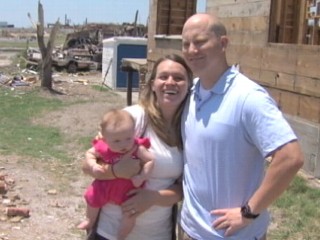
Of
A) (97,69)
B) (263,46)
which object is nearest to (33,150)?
(263,46)

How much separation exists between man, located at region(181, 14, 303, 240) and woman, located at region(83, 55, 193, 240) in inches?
6.1

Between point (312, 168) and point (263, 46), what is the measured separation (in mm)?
2102

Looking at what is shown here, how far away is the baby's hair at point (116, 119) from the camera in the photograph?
2.77 meters

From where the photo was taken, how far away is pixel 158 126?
2850 mm

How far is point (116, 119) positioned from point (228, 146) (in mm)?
586

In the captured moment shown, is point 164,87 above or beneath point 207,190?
above

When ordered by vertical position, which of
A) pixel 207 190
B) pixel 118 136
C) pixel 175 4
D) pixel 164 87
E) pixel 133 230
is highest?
pixel 175 4

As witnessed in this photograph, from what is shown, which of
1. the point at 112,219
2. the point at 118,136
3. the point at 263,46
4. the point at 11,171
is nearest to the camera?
the point at 118,136

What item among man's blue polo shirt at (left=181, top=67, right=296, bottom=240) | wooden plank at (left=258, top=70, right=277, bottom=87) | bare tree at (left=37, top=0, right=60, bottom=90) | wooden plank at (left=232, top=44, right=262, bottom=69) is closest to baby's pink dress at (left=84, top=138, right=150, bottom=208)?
man's blue polo shirt at (left=181, top=67, right=296, bottom=240)

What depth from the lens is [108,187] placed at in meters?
2.91

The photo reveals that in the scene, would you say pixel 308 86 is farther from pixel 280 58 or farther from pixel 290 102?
pixel 280 58

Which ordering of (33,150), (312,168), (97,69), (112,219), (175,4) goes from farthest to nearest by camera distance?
(97,69)
(175,4)
(33,150)
(312,168)
(112,219)

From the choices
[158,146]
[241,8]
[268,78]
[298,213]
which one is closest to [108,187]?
[158,146]

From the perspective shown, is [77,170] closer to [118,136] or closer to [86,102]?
[118,136]
